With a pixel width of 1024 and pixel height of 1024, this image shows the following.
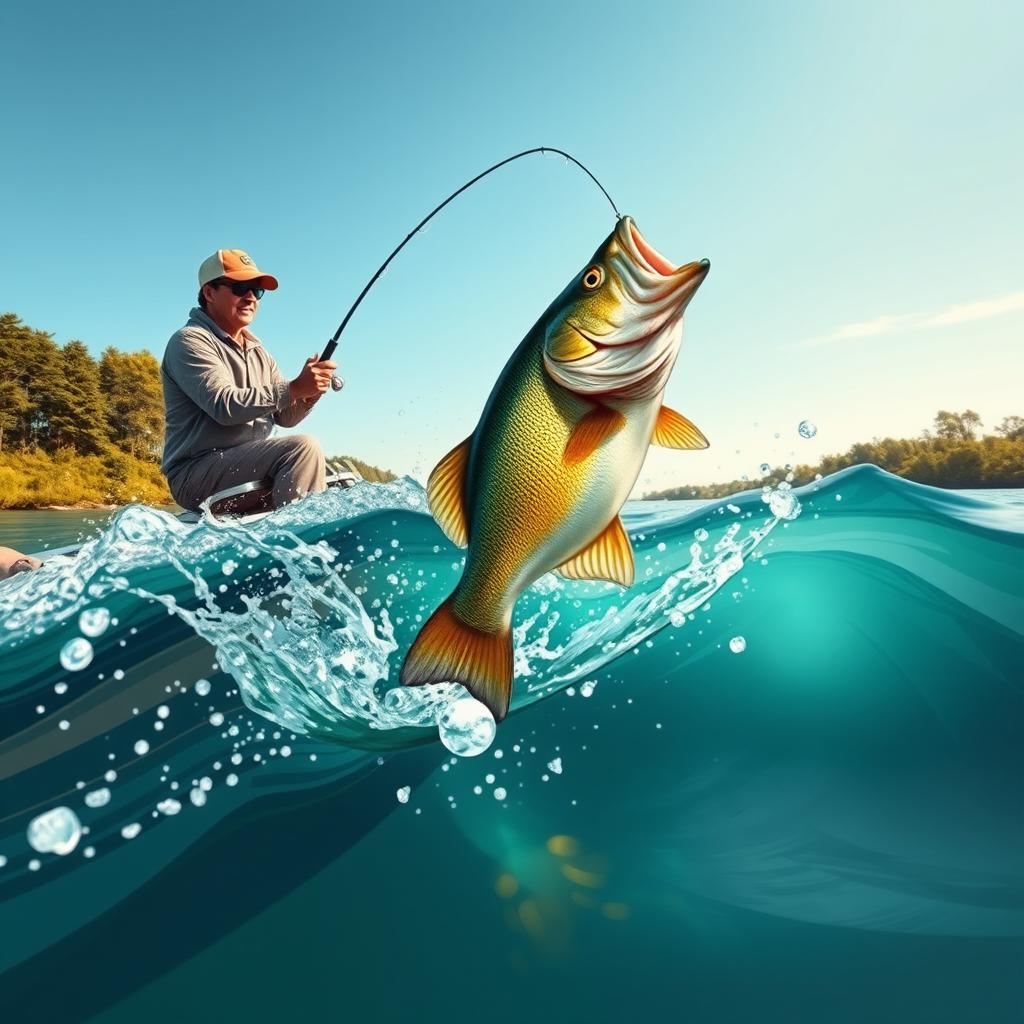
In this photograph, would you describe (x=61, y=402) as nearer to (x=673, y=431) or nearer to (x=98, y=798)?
(x=98, y=798)

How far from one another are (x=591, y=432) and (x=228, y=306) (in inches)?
131

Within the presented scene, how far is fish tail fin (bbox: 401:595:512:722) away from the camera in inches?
49.6

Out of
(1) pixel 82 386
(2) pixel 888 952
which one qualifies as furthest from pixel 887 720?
(1) pixel 82 386

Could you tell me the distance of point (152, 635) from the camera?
125 inches

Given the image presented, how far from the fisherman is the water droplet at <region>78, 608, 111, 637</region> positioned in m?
0.69

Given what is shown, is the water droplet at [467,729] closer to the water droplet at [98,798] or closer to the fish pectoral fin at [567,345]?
the fish pectoral fin at [567,345]

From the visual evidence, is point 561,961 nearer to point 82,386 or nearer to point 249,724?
point 249,724

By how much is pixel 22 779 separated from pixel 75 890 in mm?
560

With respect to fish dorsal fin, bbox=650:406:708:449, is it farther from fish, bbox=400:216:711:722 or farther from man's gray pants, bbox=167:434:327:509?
man's gray pants, bbox=167:434:327:509

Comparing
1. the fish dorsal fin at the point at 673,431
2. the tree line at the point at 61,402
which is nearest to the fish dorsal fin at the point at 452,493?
the fish dorsal fin at the point at 673,431

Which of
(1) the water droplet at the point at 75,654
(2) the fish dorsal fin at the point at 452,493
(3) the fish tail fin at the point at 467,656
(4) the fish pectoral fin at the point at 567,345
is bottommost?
(1) the water droplet at the point at 75,654

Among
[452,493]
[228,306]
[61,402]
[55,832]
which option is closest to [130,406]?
[61,402]

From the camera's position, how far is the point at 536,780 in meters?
2.67

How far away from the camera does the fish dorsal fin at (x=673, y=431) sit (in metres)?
1.27
